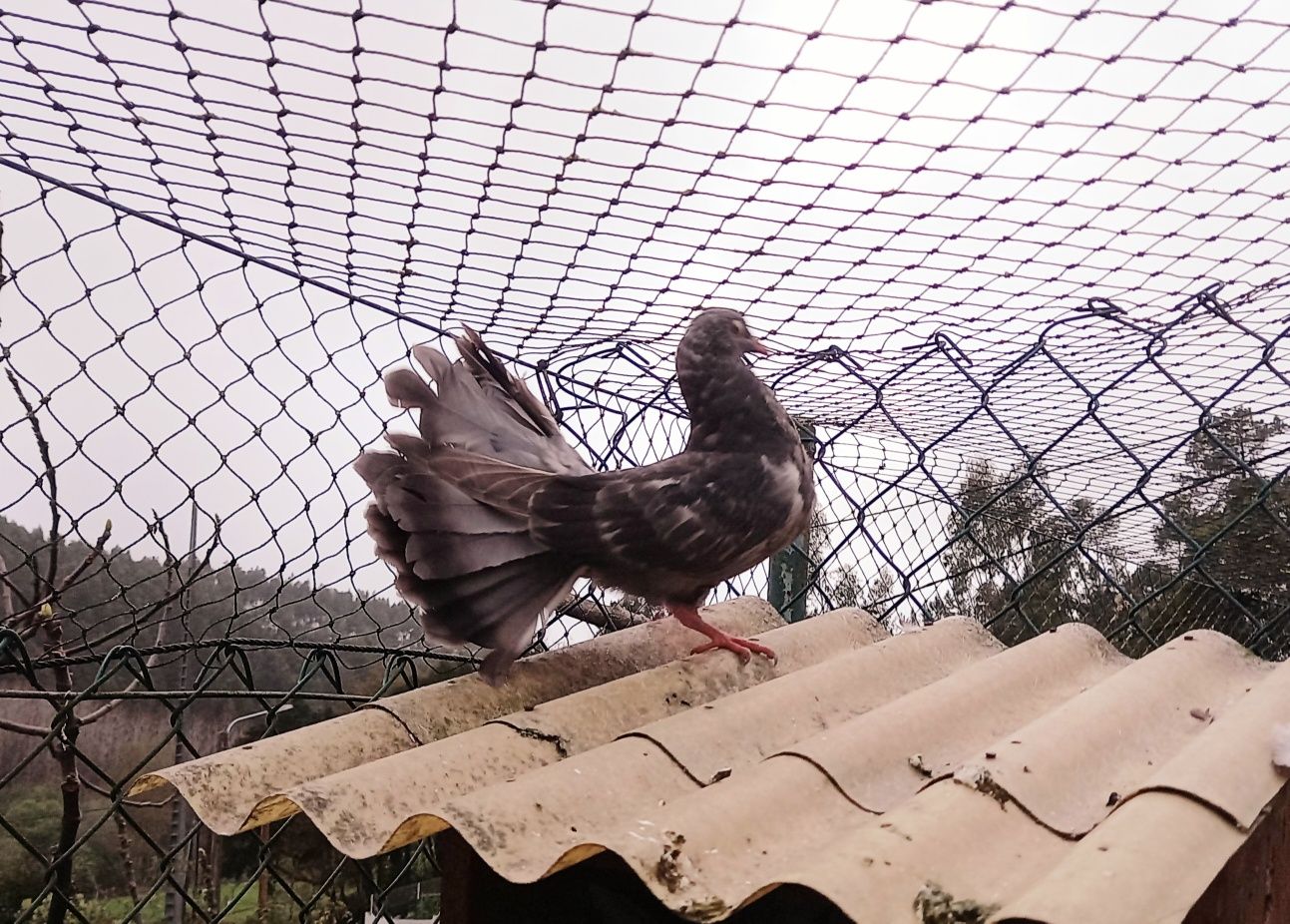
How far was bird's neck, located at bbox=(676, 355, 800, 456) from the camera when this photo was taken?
5.55ft

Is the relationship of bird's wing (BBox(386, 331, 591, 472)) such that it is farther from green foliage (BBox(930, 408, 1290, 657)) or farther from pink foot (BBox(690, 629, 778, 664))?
green foliage (BBox(930, 408, 1290, 657))

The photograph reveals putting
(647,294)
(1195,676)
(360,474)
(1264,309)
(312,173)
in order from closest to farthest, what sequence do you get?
(1195,676)
(360,474)
(312,173)
(1264,309)
(647,294)

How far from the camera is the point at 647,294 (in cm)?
214

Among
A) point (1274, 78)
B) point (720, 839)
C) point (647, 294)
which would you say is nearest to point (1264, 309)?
point (1274, 78)

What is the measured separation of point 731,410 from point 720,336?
18cm

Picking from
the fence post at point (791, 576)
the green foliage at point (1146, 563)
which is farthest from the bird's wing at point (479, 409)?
the green foliage at point (1146, 563)

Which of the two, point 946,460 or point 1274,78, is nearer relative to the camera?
point 1274,78

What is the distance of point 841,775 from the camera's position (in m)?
0.97

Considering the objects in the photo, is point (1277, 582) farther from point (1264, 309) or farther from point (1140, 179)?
point (1140, 179)

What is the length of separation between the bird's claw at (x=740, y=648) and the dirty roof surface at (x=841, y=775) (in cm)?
2

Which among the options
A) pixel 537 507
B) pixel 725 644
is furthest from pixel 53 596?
pixel 725 644

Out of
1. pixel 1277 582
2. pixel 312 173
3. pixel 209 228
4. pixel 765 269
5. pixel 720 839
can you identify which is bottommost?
pixel 1277 582

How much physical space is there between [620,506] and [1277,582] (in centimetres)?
302

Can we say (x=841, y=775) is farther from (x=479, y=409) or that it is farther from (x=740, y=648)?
(x=479, y=409)
